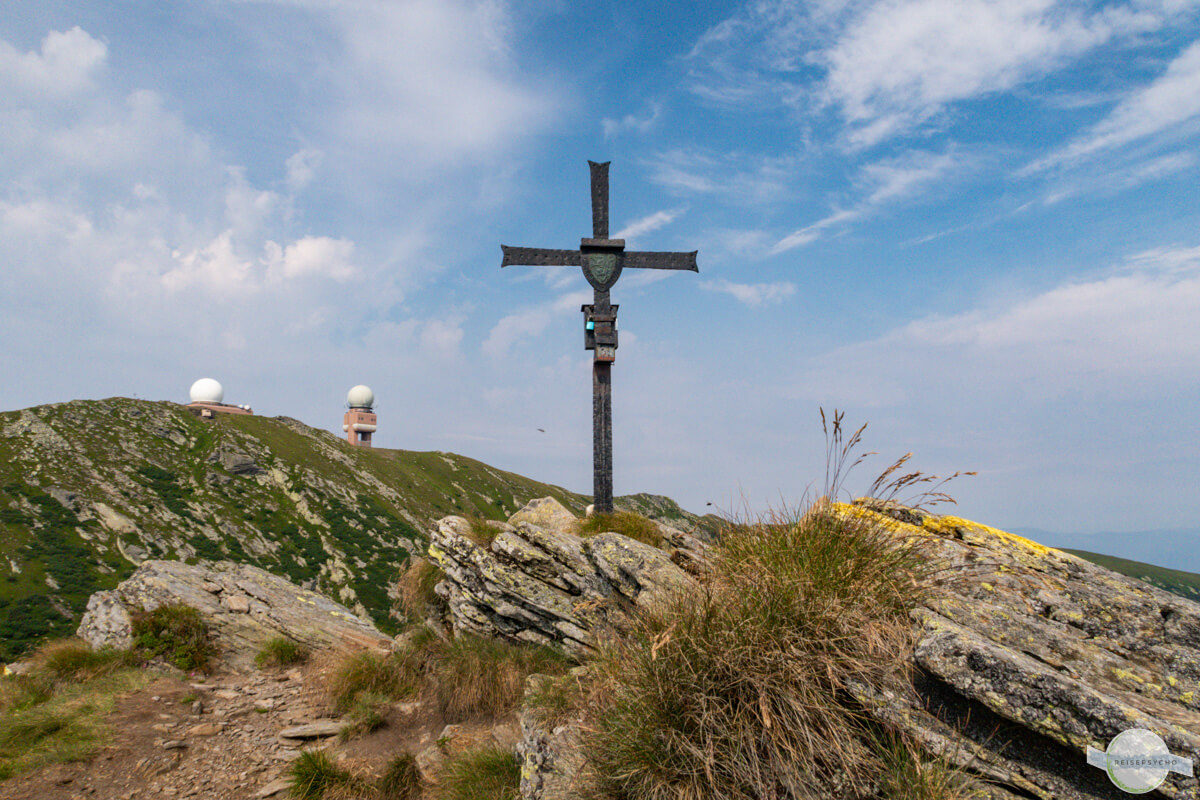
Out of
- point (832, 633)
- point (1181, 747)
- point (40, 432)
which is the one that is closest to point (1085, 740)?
point (1181, 747)

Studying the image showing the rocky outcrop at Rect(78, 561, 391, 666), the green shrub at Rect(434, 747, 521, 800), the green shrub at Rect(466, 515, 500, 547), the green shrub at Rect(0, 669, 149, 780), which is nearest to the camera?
the green shrub at Rect(434, 747, 521, 800)

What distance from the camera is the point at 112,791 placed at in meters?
6.80

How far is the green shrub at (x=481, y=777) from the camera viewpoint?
5.89 meters

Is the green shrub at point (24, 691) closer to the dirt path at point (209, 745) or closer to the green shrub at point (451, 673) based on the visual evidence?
the dirt path at point (209, 745)

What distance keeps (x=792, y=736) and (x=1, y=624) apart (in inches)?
2461

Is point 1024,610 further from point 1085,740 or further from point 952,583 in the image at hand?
point 1085,740

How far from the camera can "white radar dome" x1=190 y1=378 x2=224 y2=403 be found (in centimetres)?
9144

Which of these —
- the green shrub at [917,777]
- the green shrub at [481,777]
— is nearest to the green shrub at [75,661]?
the green shrub at [481,777]

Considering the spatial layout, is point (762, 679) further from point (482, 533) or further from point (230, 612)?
point (230, 612)

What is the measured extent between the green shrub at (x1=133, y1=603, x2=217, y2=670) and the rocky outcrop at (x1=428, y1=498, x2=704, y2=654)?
200 inches

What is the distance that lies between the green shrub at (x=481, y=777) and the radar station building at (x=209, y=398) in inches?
4024

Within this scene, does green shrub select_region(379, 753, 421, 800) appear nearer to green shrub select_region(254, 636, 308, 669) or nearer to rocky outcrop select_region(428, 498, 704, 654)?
rocky outcrop select_region(428, 498, 704, 654)

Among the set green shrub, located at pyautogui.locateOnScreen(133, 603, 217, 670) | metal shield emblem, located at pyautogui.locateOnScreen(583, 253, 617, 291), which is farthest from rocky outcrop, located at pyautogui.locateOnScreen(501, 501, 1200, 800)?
green shrub, located at pyautogui.locateOnScreen(133, 603, 217, 670)

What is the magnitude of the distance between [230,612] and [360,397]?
9168cm
